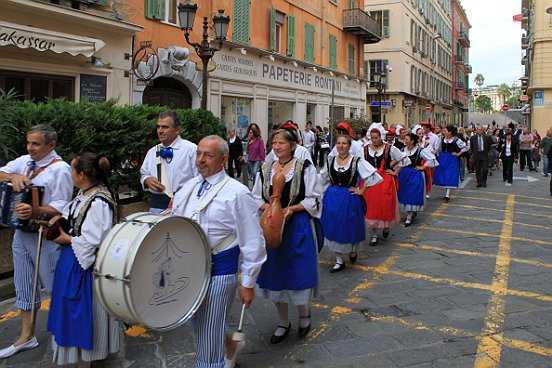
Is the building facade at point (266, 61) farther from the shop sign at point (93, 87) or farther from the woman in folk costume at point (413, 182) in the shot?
the woman in folk costume at point (413, 182)

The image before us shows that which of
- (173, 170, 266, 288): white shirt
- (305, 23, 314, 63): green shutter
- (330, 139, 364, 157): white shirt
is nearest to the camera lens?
(173, 170, 266, 288): white shirt

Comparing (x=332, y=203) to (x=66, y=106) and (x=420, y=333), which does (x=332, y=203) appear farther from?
(x=66, y=106)

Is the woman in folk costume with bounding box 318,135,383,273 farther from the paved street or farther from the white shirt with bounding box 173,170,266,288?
the white shirt with bounding box 173,170,266,288

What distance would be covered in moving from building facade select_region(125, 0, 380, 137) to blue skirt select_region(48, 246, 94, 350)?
37.1 ft

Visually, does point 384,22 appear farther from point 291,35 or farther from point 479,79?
point 479,79

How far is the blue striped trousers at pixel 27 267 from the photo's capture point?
13.9 feet

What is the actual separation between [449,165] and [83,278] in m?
10.8

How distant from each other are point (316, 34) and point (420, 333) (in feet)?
70.7

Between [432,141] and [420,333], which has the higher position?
[432,141]

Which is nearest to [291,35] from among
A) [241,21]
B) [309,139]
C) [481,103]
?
[241,21]

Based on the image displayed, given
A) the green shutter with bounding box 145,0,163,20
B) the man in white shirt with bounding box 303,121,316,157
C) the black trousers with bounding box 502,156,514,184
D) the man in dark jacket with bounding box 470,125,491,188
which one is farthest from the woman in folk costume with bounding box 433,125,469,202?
the green shutter with bounding box 145,0,163,20

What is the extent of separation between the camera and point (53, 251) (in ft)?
14.1

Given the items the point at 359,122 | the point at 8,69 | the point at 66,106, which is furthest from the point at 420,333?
the point at 359,122

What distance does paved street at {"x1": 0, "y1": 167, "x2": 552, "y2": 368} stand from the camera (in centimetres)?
412
